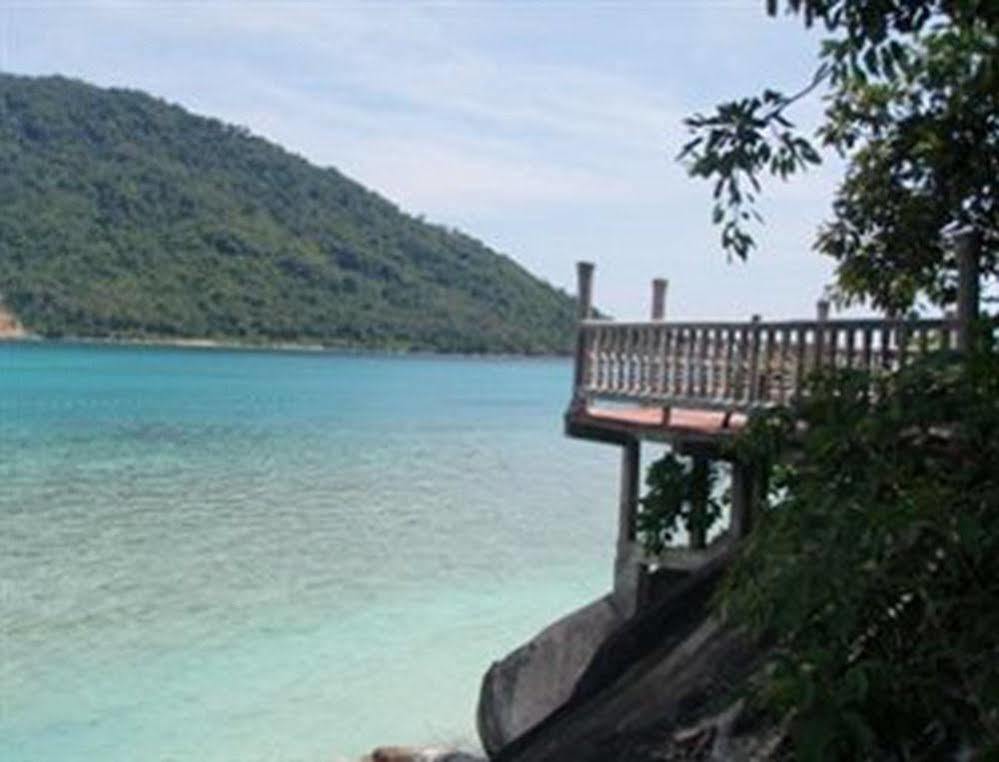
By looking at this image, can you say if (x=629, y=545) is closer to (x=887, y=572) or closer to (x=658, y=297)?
(x=658, y=297)

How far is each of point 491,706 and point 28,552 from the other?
528 inches

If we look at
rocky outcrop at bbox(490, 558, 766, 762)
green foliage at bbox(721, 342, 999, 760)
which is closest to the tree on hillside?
green foliage at bbox(721, 342, 999, 760)

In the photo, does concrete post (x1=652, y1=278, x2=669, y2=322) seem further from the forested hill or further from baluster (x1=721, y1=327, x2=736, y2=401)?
the forested hill

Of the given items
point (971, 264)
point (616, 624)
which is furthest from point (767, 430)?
point (616, 624)

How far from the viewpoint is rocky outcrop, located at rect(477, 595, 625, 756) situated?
9438 millimetres

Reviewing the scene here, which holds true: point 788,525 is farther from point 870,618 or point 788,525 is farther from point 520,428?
point 520,428

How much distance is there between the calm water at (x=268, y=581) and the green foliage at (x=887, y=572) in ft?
33.1

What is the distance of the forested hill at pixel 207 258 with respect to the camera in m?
156

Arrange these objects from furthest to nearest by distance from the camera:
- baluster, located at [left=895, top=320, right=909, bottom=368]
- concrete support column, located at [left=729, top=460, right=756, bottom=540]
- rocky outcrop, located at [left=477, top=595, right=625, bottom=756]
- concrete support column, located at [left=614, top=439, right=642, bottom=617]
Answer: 1. concrete support column, located at [left=614, top=439, right=642, bottom=617]
2. rocky outcrop, located at [left=477, top=595, right=625, bottom=756]
3. concrete support column, located at [left=729, top=460, right=756, bottom=540]
4. baluster, located at [left=895, top=320, right=909, bottom=368]

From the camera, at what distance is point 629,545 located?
32.1ft

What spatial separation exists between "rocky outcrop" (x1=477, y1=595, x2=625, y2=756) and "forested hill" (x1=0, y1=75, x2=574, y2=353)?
148 meters

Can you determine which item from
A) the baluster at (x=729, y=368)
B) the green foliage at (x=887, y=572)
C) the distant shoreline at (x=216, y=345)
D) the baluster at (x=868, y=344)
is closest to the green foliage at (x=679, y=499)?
the baluster at (x=729, y=368)

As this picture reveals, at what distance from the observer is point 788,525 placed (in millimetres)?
2857

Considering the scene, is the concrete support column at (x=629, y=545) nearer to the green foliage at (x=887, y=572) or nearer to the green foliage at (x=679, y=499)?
the green foliage at (x=679, y=499)
